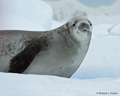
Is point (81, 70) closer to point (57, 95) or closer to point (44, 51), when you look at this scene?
point (44, 51)

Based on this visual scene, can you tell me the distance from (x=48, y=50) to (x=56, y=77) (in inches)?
25.7

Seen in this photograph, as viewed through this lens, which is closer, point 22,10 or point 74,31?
point 74,31

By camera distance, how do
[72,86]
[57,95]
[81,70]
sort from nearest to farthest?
[57,95]
[72,86]
[81,70]

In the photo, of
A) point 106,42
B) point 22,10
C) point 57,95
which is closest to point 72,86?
point 57,95

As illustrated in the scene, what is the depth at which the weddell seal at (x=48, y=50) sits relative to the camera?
2.34 m

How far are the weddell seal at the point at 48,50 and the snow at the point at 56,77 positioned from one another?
27cm

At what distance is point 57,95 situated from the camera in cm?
142

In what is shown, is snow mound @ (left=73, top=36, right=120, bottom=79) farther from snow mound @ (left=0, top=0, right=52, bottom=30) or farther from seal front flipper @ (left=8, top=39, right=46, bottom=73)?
snow mound @ (left=0, top=0, right=52, bottom=30)

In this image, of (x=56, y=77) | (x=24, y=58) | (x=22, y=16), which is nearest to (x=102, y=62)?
(x=24, y=58)

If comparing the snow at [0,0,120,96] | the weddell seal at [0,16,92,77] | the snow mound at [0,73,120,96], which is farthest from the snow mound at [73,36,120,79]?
the snow mound at [0,73,120,96]

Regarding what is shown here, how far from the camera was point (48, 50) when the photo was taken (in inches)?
94.0

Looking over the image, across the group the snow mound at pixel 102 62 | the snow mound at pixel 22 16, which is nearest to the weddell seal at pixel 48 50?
the snow mound at pixel 102 62

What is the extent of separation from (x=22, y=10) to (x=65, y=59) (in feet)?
13.6

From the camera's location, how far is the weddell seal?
234cm
